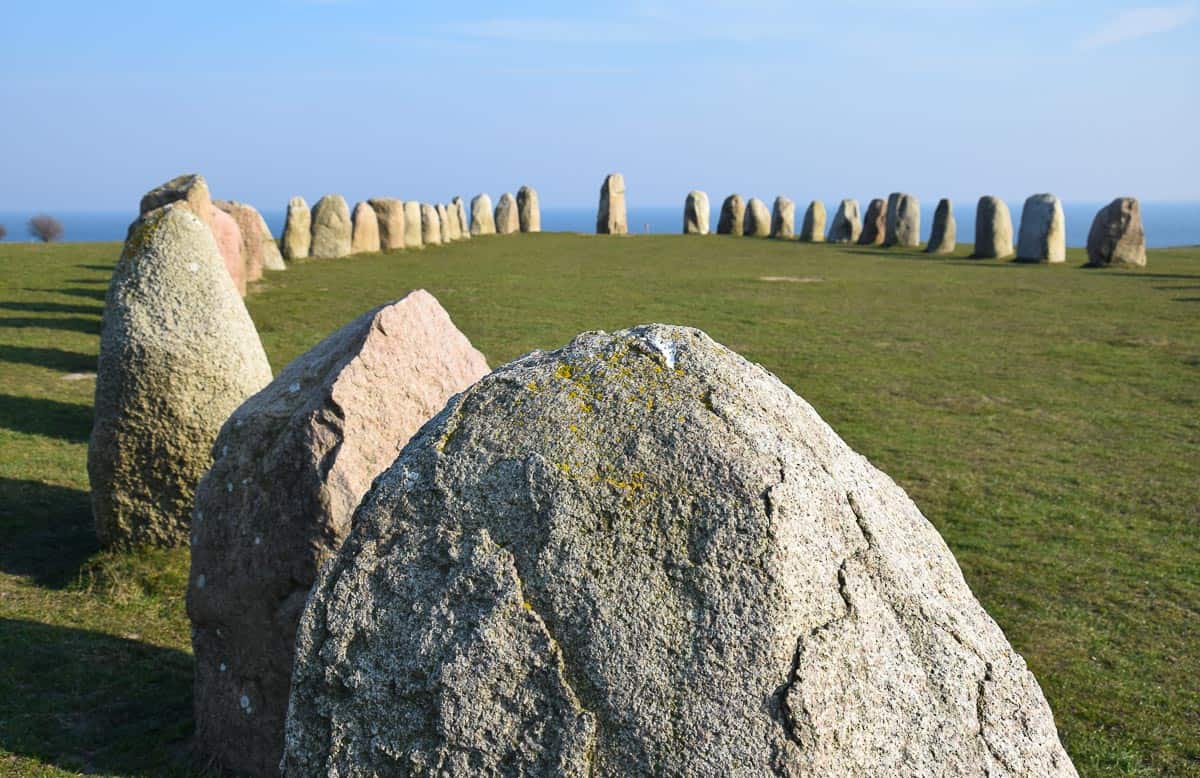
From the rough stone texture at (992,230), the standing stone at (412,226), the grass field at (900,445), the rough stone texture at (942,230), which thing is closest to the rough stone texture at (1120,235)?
the grass field at (900,445)

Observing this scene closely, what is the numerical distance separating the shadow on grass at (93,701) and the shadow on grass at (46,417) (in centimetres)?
446

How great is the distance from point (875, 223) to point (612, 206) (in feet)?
32.9

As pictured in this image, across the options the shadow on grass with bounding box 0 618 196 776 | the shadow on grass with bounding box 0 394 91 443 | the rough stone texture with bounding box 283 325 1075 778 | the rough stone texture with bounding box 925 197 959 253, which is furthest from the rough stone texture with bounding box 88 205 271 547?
the rough stone texture with bounding box 925 197 959 253

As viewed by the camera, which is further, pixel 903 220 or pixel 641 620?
pixel 903 220

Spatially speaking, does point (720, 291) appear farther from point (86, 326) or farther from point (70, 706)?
point (70, 706)

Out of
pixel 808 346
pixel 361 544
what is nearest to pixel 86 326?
pixel 808 346

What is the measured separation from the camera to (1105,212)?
93.1ft

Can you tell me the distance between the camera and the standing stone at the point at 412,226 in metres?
31.8

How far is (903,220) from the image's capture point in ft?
115

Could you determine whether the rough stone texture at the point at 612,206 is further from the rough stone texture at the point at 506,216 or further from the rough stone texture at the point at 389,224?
the rough stone texture at the point at 389,224

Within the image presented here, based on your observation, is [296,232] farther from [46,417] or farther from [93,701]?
[93,701]

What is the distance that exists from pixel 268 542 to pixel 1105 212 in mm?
28260

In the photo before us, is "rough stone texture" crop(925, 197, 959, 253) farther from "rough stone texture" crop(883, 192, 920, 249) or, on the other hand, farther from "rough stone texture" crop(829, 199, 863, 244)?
"rough stone texture" crop(829, 199, 863, 244)

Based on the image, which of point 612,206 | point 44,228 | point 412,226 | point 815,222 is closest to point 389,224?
point 412,226
